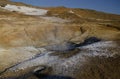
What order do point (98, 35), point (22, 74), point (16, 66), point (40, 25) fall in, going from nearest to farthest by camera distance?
point (22, 74), point (16, 66), point (98, 35), point (40, 25)

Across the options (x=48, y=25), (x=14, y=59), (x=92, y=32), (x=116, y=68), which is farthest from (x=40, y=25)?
(x=116, y=68)

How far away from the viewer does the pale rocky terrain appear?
60.8ft

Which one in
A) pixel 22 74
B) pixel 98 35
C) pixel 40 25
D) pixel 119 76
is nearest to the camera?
pixel 119 76

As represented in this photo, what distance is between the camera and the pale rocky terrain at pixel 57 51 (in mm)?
18531

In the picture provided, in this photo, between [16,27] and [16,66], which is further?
[16,27]

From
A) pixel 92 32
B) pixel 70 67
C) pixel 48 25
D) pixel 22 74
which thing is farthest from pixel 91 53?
pixel 48 25

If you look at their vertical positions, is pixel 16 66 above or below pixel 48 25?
below

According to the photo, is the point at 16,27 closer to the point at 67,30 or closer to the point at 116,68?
the point at 67,30

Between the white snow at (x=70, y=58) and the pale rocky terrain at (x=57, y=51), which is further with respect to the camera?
the white snow at (x=70, y=58)

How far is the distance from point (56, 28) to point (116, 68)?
39.9 ft

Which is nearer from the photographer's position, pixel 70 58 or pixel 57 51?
pixel 70 58

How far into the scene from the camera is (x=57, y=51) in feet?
75.3

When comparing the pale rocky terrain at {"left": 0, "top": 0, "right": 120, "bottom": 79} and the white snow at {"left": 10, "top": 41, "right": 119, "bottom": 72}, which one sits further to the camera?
the white snow at {"left": 10, "top": 41, "right": 119, "bottom": 72}

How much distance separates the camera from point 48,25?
29641 millimetres
